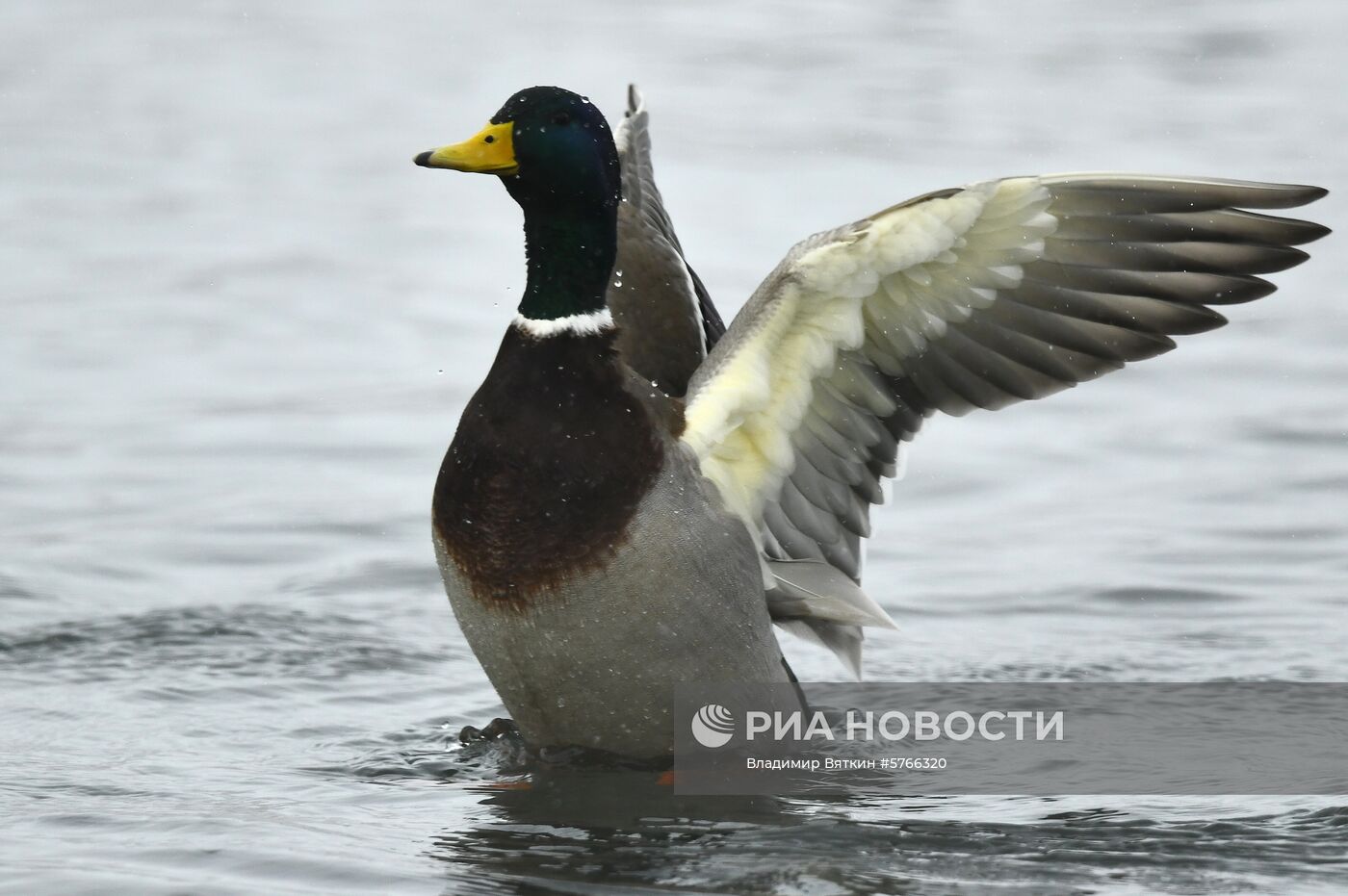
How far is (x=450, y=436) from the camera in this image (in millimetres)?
10336

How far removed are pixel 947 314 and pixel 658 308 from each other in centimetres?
126

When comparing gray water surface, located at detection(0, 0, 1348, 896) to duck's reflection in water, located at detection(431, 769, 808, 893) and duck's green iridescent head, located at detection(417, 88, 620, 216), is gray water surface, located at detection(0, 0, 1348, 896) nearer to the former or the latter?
duck's reflection in water, located at detection(431, 769, 808, 893)

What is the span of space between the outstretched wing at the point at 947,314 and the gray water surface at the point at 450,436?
990 millimetres

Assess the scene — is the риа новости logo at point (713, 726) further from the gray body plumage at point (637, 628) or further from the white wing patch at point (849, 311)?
the white wing patch at point (849, 311)

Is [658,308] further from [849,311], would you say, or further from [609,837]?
[609,837]

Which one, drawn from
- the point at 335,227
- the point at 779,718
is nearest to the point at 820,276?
the point at 779,718

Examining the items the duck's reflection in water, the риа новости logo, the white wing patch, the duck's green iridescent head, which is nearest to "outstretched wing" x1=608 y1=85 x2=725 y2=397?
the white wing patch

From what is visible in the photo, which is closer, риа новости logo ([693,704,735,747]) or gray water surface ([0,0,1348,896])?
gray water surface ([0,0,1348,896])

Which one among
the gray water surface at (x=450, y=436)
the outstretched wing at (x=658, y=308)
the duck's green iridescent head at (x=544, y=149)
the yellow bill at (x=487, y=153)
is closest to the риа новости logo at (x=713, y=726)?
the gray water surface at (x=450, y=436)

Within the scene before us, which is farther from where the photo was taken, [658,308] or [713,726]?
[658,308]

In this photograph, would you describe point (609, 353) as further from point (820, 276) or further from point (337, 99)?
point (337, 99)

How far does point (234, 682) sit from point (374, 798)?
4.34 ft

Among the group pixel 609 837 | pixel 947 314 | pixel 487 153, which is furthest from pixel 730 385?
pixel 609 837

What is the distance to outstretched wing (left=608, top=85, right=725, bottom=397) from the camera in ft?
23.0
